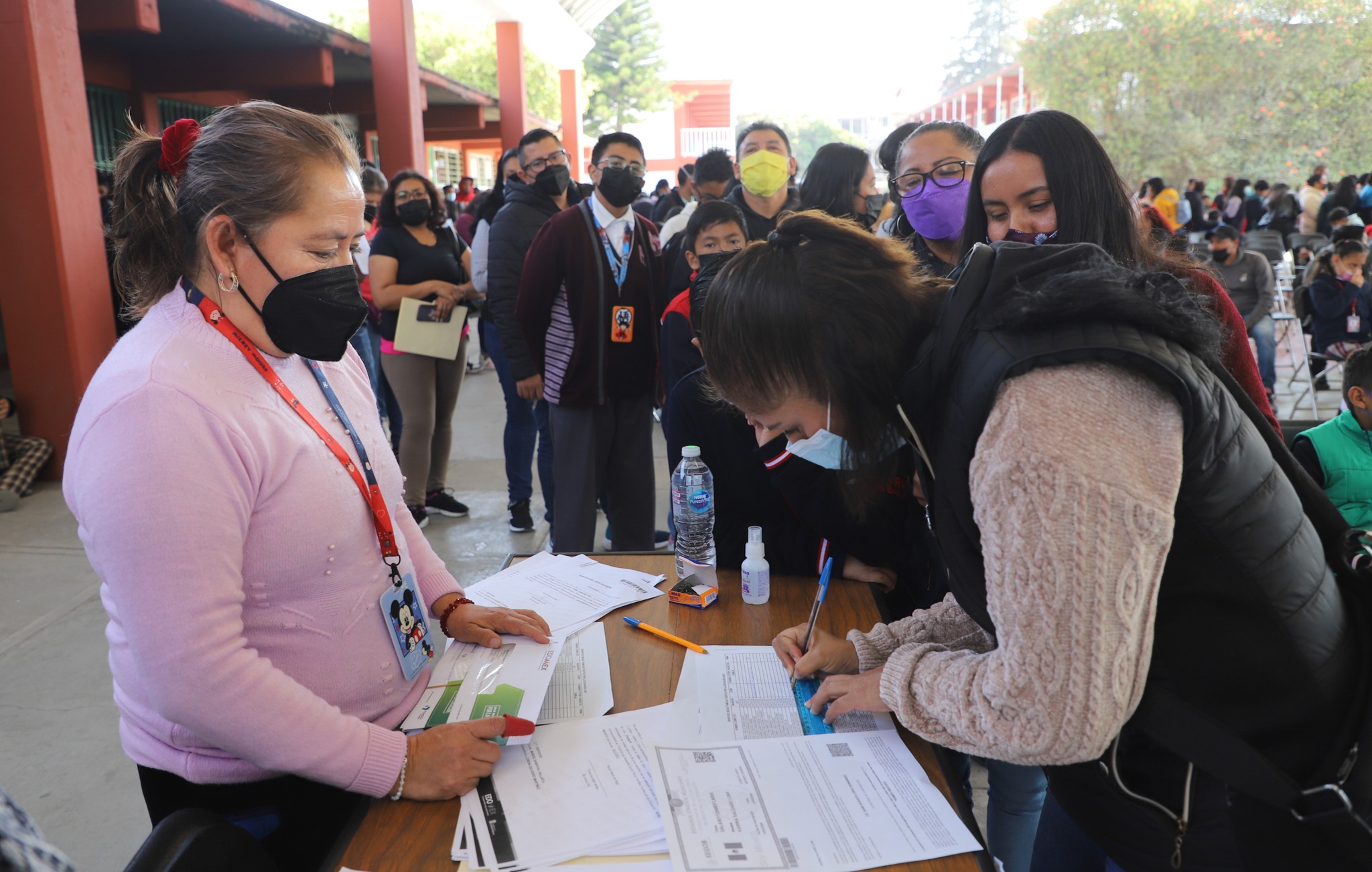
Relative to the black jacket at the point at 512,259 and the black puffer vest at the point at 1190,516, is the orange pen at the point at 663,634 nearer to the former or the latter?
the black puffer vest at the point at 1190,516

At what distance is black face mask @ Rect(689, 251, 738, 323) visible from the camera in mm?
2141

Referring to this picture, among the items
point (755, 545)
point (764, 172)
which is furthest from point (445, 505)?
point (755, 545)

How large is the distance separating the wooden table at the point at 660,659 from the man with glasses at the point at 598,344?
4.34 feet

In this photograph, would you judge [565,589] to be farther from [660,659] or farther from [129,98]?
[129,98]

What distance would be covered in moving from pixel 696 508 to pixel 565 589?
1.00 feet

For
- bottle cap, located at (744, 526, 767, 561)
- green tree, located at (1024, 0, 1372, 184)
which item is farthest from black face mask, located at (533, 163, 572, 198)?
bottle cap, located at (744, 526, 767, 561)

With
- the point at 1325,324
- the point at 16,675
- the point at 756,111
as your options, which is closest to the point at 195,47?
the point at 16,675

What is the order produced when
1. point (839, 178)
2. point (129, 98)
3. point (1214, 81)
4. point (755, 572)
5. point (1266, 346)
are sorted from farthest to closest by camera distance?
point (1214, 81)
point (129, 98)
point (1266, 346)
point (839, 178)
point (755, 572)

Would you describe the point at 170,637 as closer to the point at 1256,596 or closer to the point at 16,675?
the point at 1256,596

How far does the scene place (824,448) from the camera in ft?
3.60

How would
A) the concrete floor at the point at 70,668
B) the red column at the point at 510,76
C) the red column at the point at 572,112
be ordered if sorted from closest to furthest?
the concrete floor at the point at 70,668
the red column at the point at 510,76
the red column at the point at 572,112

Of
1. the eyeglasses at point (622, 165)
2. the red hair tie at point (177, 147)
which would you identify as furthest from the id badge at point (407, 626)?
the eyeglasses at point (622, 165)

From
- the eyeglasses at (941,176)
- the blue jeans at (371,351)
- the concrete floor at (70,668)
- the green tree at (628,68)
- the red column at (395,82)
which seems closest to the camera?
the concrete floor at (70,668)

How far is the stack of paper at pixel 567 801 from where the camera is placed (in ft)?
3.09
